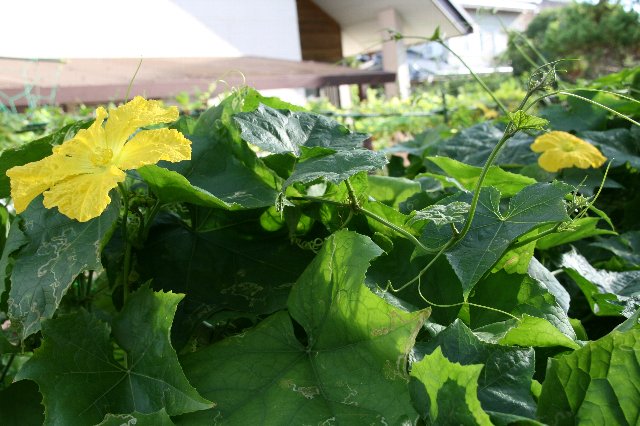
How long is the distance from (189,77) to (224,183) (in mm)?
6062

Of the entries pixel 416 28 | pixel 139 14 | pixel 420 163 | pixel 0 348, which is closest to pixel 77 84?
pixel 139 14

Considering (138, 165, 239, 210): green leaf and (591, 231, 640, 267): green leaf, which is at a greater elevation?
(138, 165, 239, 210): green leaf

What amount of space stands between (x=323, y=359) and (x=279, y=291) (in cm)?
11

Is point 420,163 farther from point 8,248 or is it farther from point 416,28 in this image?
point 416,28

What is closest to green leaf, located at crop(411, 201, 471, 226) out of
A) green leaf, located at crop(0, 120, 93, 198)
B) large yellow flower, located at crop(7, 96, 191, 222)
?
large yellow flower, located at crop(7, 96, 191, 222)

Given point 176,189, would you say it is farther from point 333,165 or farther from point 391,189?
point 391,189

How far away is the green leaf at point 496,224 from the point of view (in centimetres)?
60

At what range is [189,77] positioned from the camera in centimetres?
654

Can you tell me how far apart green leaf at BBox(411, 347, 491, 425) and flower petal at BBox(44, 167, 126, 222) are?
28 cm

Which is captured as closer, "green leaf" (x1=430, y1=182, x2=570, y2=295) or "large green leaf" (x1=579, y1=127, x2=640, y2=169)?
"green leaf" (x1=430, y1=182, x2=570, y2=295)

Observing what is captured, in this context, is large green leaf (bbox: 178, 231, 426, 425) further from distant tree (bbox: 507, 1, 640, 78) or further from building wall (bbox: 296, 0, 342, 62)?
distant tree (bbox: 507, 1, 640, 78)

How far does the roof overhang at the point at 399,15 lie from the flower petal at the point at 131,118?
876cm

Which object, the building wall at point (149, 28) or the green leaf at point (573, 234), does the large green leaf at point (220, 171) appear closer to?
the green leaf at point (573, 234)

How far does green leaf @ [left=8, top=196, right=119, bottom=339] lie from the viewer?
0.58m
